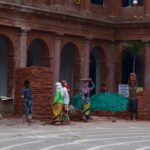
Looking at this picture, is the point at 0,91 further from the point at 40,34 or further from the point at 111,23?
the point at 111,23

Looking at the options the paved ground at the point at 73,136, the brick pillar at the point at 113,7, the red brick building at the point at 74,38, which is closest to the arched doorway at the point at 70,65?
the red brick building at the point at 74,38

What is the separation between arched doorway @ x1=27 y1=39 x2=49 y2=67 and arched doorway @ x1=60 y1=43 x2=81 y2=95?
2.17 meters

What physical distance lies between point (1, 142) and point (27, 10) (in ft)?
55.2

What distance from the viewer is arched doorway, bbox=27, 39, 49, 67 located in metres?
33.9

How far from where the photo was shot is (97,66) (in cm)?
3881

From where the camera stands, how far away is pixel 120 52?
38219 millimetres

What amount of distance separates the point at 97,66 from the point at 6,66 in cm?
824

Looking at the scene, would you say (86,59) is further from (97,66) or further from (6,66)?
(6,66)

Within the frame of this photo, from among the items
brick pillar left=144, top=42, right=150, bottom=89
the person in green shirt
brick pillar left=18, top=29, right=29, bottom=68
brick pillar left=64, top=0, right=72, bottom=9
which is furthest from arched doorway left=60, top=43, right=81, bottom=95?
the person in green shirt

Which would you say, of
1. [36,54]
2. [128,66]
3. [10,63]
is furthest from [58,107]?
[128,66]

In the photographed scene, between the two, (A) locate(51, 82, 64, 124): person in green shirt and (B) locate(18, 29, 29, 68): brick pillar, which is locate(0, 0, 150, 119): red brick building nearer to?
(B) locate(18, 29, 29, 68): brick pillar

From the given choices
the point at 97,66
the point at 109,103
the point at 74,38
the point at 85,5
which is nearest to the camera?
the point at 109,103

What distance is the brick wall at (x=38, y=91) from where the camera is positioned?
76.7ft

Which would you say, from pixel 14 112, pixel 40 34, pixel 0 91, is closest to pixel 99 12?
pixel 40 34
